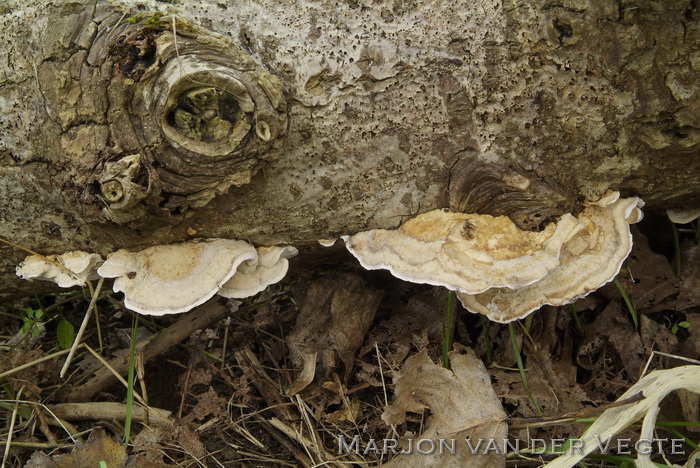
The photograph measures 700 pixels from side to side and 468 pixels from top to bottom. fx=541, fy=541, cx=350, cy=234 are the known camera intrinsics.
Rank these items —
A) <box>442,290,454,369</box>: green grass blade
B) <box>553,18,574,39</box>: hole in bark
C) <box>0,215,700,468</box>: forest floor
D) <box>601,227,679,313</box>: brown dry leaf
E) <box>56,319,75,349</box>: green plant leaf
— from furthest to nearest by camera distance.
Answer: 1. <box>56,319,75,349</box>: green plant leaf
2. <box>601,227,679,313</box>: brown dry leaf
3. <box>442,290,454,369</box>: green grass blade
4. <box>0,215,700,468</box>: forest floor
5. <box>553,18,574,39</box>: hole in bark

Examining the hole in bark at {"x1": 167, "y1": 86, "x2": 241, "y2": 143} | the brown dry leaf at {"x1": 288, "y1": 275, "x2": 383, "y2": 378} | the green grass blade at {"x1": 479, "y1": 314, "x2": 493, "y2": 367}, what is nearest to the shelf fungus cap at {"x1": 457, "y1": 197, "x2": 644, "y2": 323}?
the green grass blade at {"x1": 479, "y1": 314, "x2": 493, "y2": 367}

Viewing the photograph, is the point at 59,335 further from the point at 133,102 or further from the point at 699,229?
the point at 699,229

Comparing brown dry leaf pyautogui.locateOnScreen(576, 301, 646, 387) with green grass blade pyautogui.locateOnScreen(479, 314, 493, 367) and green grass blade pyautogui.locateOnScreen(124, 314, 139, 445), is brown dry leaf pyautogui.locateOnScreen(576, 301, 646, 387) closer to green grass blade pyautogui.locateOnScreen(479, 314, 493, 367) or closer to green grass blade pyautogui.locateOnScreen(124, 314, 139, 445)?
green grass blade pyautogui.locateOnScreen(479, 314, 493, 367)

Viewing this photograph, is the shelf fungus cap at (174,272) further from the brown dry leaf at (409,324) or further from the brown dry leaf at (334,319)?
the brown dry leaf at (409,324)

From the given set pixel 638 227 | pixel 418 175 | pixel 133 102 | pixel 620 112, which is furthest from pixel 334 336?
pixel 638 227

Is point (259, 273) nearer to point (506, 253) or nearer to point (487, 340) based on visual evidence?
point (506, 253)

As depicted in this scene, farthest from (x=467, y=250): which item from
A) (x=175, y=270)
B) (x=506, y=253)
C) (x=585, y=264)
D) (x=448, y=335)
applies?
(x=175, y=270)
